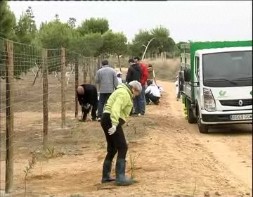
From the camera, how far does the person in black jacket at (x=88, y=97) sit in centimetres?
1468

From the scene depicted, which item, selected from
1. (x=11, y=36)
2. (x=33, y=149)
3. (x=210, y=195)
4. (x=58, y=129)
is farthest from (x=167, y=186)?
(x=11, y=36)

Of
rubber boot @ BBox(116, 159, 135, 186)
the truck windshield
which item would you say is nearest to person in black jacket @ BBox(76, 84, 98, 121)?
the truck windshield

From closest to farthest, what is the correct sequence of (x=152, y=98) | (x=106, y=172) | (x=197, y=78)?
(x=106, y=172)
(x=197, y=78)
(x=152, y=98)

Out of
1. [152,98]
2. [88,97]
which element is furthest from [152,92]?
[88,97]

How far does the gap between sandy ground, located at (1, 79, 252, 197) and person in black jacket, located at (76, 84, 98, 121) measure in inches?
19.5

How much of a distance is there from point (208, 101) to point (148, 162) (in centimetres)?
395

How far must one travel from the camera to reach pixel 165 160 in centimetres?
938

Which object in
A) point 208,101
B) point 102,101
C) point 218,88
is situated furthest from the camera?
point 102,101

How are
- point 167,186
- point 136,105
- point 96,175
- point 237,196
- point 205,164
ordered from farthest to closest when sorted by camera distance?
point 136,105 < point 205,164 < point 96,175 < point 167,186 < point 237,196

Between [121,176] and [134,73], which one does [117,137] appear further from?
[134,73]

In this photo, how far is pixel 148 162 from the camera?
924 centimetres

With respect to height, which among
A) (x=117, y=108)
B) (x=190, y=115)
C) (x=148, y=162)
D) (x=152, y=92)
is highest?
(x=117, y=108)

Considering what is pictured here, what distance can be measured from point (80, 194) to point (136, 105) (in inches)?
372

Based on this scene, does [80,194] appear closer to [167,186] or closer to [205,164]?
[167,186]
